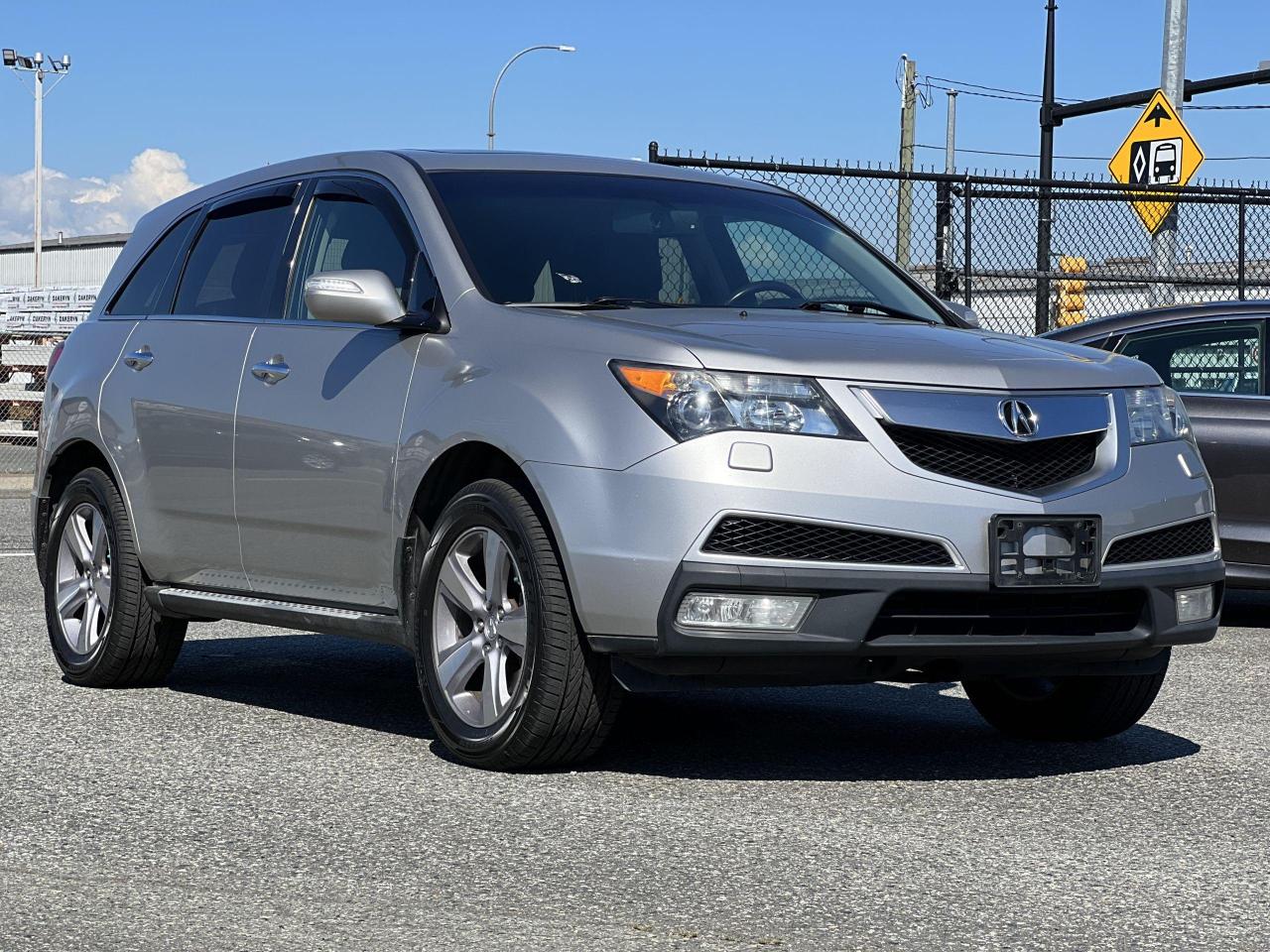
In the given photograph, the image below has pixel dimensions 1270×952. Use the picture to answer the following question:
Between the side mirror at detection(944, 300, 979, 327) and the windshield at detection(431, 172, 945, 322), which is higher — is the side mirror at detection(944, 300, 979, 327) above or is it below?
below

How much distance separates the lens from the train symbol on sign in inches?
703

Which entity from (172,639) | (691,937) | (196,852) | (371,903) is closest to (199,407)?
(172,639)

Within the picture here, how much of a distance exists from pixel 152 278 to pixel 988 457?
3.65 m

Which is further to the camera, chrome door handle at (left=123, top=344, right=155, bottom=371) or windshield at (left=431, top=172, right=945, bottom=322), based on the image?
chrome door handle at (left=123, top=344, right=155, bottom=371)

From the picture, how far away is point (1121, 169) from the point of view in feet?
60.5

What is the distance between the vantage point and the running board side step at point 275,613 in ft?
20.0

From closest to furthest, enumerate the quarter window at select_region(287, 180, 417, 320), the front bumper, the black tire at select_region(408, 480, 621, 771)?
the front bumper < the black tire at select_region(408, 480, 621, 771) < the quarter window at select_region(287, 180, 417, 320)

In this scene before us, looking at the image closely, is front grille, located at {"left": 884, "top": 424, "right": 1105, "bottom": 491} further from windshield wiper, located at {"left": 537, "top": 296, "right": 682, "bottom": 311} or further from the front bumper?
windshield wiper, located at {"left": 537, "top": 296, "right": 682, "bottom": 311}

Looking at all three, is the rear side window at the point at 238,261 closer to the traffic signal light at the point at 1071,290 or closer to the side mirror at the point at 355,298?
the side mirror at the point at 355,298

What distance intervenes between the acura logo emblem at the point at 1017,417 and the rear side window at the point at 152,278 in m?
3.41

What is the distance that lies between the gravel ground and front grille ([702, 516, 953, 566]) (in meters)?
0.63

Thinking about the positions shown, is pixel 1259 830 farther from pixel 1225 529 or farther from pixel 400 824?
pixel 1225 529

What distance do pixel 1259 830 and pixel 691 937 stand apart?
1.80 meters

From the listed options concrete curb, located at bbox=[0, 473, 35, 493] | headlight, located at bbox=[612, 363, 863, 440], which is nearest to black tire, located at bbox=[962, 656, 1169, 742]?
headlight, located at bbox=[612, 363, 863, 440]
